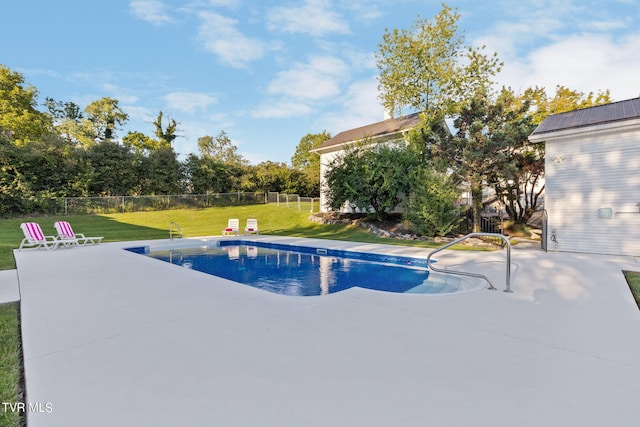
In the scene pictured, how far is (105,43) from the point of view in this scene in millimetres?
15898

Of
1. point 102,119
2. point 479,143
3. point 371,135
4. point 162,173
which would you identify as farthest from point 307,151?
point 479,143

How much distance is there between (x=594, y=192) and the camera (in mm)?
8891

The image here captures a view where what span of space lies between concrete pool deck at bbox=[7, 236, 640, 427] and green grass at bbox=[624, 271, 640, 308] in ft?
0.50

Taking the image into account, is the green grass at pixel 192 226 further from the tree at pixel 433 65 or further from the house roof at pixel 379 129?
the tree at pixel 433 65

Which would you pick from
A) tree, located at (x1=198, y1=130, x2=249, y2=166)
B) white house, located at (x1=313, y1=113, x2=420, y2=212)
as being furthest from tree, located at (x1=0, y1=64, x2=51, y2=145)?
white house, located at (x1=313, y1=113, x2=420, y2=212)

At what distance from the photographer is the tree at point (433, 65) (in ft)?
52.7

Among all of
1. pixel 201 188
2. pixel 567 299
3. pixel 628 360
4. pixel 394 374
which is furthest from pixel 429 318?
pixel 201 188

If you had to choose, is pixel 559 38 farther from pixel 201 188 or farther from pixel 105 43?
pixel 201 188

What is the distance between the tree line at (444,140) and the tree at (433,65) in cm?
5

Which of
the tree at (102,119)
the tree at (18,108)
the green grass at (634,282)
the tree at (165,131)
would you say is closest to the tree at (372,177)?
the green grass at (634,282)

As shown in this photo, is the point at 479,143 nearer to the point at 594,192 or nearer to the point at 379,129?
the point at 594,192

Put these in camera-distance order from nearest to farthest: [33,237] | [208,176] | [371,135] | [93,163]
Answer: [33,237] → [371,135] → [93,163] → [208,176]

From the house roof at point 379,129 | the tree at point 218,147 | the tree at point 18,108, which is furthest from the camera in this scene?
the tree at point 218,147

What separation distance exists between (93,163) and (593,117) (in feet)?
90.0
